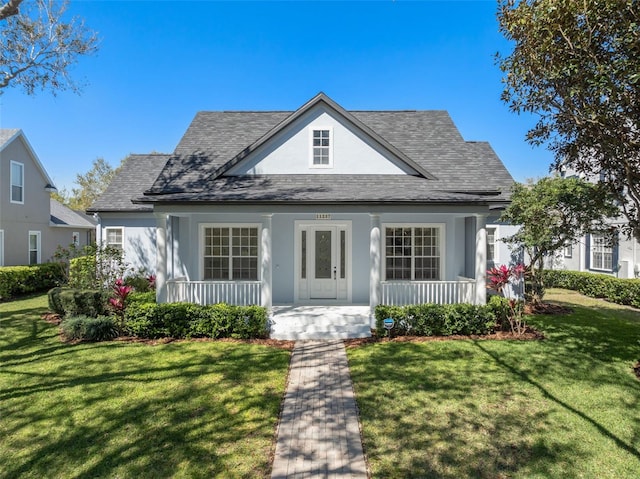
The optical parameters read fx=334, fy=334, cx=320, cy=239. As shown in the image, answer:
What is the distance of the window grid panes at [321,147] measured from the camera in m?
12.1

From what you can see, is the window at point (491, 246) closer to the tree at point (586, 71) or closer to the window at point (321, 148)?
the tree at point (586, 71)

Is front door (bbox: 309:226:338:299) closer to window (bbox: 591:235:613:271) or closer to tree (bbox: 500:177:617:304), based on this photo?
tree (bbox: 500:177:617:304)

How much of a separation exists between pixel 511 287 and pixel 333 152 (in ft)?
28.9

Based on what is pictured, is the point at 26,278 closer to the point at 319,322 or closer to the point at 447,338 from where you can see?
the point at 319,322

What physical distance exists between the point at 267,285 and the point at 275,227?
8.91 ft

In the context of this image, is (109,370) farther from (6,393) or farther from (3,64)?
(3,64)

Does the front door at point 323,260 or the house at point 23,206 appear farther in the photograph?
the house at point 23,206

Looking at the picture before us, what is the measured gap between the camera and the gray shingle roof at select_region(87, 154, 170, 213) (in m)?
14.8

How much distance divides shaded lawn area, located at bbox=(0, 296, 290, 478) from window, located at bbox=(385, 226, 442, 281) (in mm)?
5794

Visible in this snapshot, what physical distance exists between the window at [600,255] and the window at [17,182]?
30.6 metres

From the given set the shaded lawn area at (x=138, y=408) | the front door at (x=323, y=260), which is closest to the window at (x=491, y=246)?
the front door at (x=323, y=260)

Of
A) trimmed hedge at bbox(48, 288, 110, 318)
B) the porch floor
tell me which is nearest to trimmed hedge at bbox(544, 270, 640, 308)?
the porch floor

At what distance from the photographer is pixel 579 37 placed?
6.21 m

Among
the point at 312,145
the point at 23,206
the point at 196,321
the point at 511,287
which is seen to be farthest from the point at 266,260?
the point at 23,206
